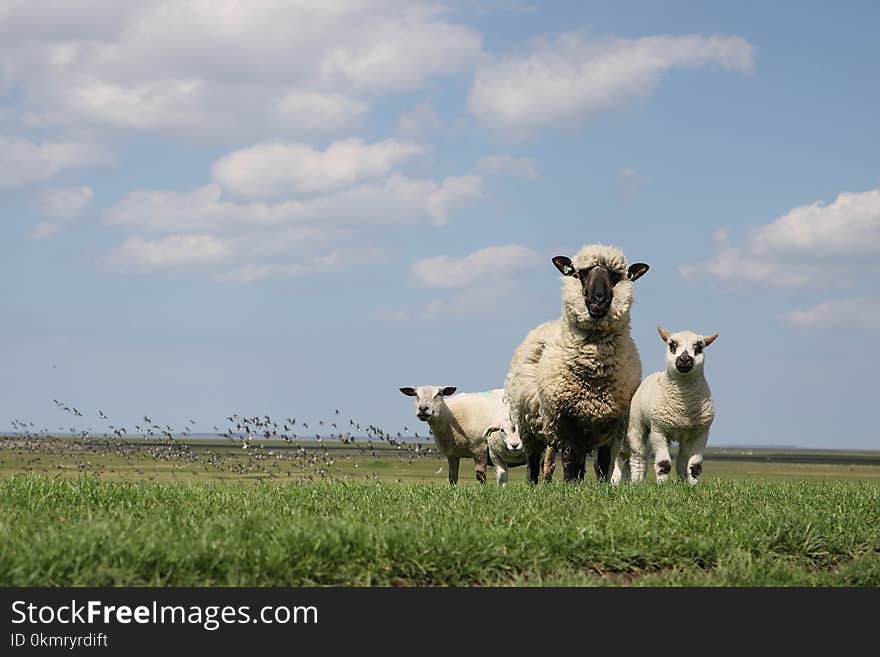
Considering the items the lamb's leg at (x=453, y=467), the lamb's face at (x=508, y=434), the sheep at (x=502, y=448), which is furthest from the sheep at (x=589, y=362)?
the lamb's leg at (x=453, y=467)

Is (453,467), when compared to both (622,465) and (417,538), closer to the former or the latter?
(622,465)

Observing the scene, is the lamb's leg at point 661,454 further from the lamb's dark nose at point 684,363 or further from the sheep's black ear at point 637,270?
the sheep's black ear at point 637,270

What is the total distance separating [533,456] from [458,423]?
3.28 metres

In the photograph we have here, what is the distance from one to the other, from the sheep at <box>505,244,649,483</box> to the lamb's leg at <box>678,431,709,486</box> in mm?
1062

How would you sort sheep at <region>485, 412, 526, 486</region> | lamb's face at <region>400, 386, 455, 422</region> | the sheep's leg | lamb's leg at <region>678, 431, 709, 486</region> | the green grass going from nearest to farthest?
the green grass, lamb's leg at <region>678, 431, 709, 486</region>, sheep at <region>485, 412, 526, 486</region>, lamb's face at <region>400, 386, 455, 422</region>, the sheep's leg

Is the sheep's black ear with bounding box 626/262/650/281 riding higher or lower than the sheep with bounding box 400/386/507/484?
higher

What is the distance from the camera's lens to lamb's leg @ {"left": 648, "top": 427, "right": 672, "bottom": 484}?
13.9 metres

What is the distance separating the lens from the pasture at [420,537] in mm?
6949

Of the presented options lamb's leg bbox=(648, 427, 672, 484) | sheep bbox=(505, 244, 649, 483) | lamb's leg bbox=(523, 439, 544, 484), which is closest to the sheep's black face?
sheep bbox=(505, 244, 649, 483)

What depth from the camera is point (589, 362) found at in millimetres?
13414

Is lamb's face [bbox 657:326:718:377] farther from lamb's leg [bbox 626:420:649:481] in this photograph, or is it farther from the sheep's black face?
the sheep's black face

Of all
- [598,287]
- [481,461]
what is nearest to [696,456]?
[598,287]
